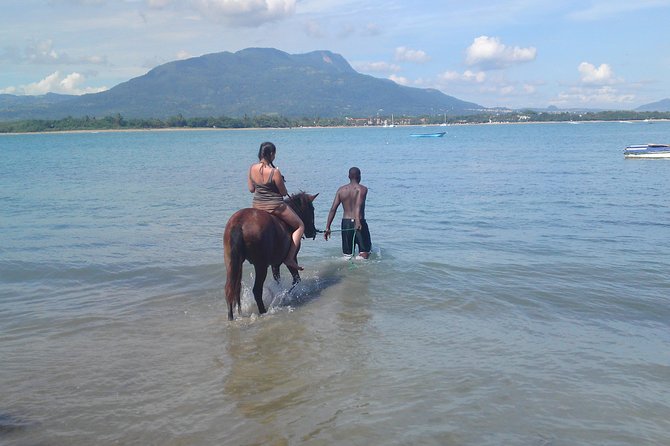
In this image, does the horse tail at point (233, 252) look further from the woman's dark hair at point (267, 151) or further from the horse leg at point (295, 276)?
the horse leg at point (295, 276)

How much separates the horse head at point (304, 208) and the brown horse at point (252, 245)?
0.94 m

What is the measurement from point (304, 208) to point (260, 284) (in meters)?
2.09

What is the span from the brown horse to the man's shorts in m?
2.88

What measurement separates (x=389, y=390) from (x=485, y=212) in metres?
14.9

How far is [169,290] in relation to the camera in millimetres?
11305

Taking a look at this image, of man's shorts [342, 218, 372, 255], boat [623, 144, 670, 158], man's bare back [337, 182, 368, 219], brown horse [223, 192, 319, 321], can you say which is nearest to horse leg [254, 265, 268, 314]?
brown horse [223, 192, 319, 321]

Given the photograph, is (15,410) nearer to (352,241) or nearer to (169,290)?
(169,290)

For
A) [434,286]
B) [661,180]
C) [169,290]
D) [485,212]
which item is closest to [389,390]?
[434,286]

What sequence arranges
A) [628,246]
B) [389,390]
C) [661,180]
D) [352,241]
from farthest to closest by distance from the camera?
1. [661,180]
2. [628,246]
3. [352,241]
4. [389,390]

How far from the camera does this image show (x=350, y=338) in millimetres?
8469

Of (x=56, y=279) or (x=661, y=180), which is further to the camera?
(x=661, y=180)

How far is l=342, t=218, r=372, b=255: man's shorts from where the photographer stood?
41.6 ft

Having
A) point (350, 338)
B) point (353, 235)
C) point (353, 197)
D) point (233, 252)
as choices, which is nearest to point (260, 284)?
point (233, 252)

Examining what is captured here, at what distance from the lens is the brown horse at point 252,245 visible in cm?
876
